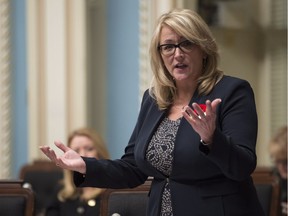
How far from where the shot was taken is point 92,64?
848 centimetres

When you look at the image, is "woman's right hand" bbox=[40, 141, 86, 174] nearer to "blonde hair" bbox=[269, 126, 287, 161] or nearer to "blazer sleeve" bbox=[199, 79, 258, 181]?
"blazer sleeve" bbox=[199, 79, 258, 181]

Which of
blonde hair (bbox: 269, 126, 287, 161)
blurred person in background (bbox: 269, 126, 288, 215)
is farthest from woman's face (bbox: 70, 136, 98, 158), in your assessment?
blonde hair (bbox: 269, 126, 287, 161)

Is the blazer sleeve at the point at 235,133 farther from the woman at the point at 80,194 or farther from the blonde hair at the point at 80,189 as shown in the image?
the blonde hair at the point at 80,189

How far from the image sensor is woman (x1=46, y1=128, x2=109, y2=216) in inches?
183

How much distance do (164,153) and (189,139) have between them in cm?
11

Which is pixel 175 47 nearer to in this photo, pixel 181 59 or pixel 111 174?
pixel 181 59

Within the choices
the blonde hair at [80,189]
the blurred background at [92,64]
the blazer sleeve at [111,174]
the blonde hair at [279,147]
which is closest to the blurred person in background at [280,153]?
the blonde hair at [279,147]

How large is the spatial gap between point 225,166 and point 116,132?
18.1 ft

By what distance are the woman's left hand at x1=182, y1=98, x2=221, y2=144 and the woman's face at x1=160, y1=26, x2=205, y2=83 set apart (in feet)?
1.13

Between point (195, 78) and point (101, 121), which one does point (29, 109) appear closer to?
point (101, 121)

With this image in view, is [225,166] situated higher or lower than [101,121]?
higher

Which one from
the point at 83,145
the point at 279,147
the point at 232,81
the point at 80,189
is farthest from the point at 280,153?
the point at 232,81

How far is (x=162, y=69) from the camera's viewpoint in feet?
9.68

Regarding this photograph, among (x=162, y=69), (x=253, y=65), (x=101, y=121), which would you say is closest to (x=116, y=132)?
(x=101, y=121)
